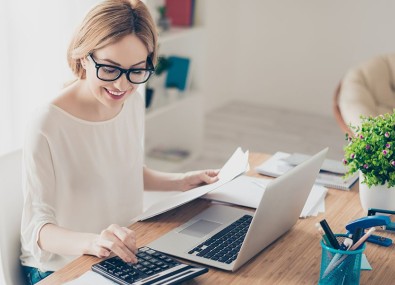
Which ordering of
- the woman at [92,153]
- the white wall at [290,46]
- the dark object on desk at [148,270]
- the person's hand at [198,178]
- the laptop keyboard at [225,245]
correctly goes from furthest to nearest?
the white wall at [290,46] → the person's hand at [198,178] → the woman at [92,153] → the laptop keyboard at [225,245] → the dark object on desk at [148,270]

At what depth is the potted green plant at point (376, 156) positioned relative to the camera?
5.69 feet

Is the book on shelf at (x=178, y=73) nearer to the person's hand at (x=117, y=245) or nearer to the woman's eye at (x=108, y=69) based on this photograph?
the woman's eye at (x=108, y=69)

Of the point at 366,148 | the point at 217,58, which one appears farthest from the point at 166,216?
the point at 217,58

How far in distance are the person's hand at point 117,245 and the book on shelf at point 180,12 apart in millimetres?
2942

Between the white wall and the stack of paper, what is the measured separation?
3.37m

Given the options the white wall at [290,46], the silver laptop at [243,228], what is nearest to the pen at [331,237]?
the silver laptop at [243,228]

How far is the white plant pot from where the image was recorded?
1813 millimetres

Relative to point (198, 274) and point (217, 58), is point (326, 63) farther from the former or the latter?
point (198, 274)

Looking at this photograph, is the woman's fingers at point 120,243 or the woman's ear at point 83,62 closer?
the woman's fingers at point 120,243

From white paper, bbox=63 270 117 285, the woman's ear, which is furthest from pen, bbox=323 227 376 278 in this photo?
the woman's ear

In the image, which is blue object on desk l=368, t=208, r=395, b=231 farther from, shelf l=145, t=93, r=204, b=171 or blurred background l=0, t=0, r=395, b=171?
shelf l=145, t=93, r=204, b=171

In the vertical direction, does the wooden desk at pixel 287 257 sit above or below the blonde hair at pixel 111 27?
below

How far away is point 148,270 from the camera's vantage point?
1.47 meters

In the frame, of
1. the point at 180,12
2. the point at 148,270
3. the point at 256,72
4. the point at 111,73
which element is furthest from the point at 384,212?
the point at 256,72
